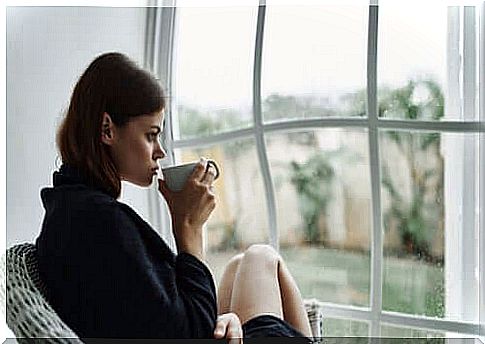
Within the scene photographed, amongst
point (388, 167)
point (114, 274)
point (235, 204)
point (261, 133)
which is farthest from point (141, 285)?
point (388, 167)

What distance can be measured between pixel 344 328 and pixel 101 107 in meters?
0.60

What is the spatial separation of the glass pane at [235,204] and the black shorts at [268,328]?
0.38ft

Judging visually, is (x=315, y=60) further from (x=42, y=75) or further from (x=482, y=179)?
(x=42, y=75)

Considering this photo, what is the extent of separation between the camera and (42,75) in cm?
162

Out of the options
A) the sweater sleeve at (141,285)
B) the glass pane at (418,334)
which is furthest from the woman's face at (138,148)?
the glass pane at (418,334)

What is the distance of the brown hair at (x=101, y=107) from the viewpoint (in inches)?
60.4

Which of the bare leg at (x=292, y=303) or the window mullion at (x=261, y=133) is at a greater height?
the window mullion at (x=261, y=133)

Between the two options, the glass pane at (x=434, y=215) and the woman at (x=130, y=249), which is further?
the glass pane at (x=434, y=215)

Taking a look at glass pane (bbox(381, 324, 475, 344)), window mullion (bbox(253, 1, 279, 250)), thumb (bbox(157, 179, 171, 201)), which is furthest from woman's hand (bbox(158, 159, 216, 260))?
glass pane (bbox(381, 324, 475, 344))

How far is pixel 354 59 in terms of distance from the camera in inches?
62.8

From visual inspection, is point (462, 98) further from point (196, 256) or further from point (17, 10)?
point (17, 10)

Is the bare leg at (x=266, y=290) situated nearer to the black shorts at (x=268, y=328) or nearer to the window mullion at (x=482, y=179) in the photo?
the black shorts at (x=268, y=328)

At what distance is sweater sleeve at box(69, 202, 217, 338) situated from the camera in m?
1.43

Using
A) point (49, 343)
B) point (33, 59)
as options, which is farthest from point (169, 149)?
point (49, 343)
